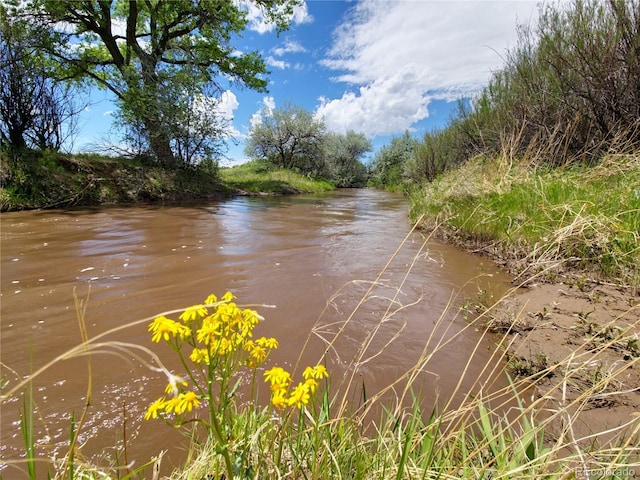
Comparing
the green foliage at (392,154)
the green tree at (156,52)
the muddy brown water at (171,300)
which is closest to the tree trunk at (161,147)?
the green tree at (156,52)

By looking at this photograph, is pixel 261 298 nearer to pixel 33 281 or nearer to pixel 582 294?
pixel 33 281

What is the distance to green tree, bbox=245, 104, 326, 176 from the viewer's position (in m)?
27.1

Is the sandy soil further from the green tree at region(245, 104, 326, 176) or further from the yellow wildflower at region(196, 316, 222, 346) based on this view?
the green tree at region(245, 104, 326, 176)

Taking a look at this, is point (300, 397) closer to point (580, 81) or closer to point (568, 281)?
point (568, 281)

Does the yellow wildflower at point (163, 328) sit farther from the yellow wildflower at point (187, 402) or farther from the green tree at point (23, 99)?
the green tree at point (23, 99)

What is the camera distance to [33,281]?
2977mm

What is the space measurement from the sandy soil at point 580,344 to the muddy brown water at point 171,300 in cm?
31

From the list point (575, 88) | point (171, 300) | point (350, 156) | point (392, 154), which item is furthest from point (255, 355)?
point (350, 156)

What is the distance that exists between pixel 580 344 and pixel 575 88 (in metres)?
5.29

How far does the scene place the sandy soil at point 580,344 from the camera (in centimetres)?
145

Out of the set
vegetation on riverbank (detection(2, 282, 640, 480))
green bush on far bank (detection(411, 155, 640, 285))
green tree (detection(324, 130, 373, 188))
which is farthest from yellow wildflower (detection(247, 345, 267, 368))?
green tree (detection(324, 130, 373, 188))

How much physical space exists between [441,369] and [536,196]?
122 inches

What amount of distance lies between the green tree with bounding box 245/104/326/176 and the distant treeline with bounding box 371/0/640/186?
2098 centimetres

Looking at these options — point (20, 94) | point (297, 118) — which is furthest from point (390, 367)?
point (297, 118)
